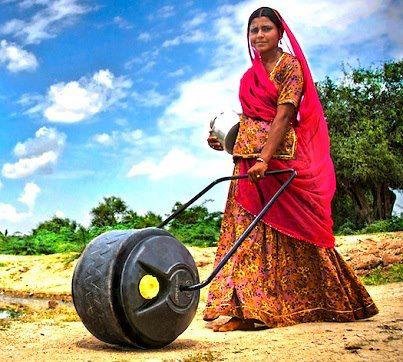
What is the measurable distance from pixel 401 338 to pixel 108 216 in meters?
16.5

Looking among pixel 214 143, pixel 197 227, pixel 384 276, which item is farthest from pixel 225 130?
pixel 197 227

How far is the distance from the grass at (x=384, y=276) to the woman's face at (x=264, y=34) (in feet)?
17.9

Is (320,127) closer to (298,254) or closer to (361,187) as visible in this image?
(298,254)

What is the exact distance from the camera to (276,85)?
5.21 metres

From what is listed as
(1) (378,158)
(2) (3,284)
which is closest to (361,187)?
(1) (378,158)

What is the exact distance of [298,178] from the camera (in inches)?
204

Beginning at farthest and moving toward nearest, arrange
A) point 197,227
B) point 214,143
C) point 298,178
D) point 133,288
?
point 197,227, point 214,143, point 298,178, point 133,288

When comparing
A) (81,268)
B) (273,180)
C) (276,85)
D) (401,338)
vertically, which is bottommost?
(401,338)

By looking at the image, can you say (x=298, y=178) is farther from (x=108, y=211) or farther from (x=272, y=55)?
(x=108, y=211)

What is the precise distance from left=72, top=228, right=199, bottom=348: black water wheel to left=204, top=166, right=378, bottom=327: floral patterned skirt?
0.83m

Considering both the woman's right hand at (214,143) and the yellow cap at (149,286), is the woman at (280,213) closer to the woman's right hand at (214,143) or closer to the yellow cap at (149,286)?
the woman's right hand at (214,143)

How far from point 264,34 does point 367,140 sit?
18253 mm

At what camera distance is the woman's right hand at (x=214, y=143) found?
217 inches

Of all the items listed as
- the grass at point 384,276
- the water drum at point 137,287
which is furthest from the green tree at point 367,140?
the water drum at point 137,287
